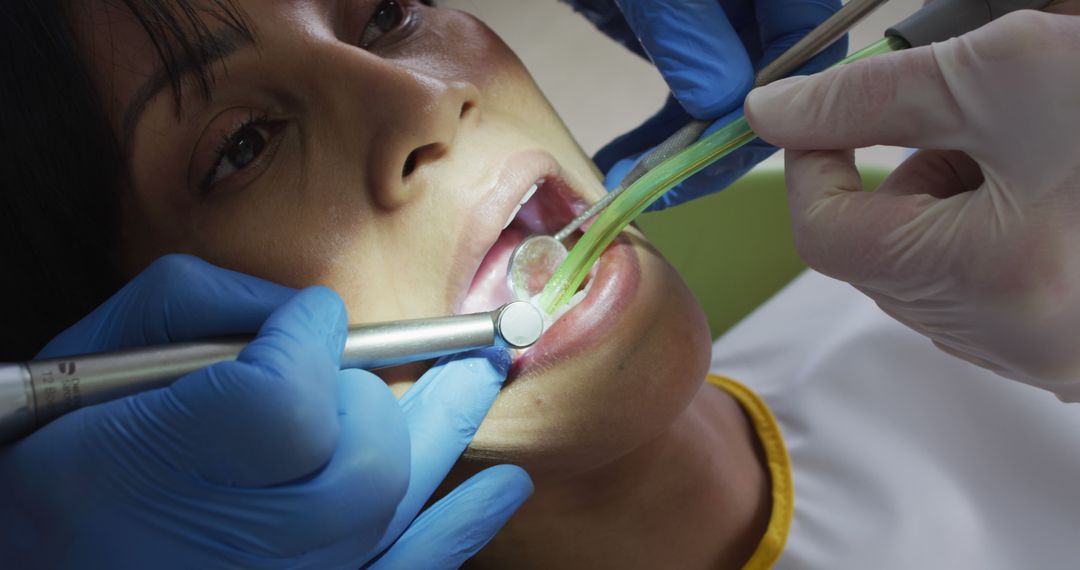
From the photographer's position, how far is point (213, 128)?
35.7 inches

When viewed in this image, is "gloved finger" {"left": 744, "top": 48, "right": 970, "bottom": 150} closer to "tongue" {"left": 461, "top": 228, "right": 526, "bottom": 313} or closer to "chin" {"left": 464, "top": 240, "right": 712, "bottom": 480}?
"chin" {"left": 464, "top": 240, "right": 712, "bottom": 480}

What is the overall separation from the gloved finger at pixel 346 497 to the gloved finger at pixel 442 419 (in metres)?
0.05

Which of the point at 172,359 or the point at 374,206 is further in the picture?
the point at 374,206

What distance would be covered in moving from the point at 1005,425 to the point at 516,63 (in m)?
0.89

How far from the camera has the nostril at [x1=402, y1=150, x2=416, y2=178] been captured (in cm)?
96

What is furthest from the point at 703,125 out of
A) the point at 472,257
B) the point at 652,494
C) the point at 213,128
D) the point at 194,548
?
the point at 194,548

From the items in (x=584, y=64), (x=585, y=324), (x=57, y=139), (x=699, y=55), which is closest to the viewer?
(x=57, y=139)

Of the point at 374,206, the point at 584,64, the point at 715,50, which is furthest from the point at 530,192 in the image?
the point at 584,64

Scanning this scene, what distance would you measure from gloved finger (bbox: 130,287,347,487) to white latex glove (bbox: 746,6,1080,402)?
0.48 metres

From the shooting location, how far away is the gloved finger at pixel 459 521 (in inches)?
35.7

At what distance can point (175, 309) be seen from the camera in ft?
2.81

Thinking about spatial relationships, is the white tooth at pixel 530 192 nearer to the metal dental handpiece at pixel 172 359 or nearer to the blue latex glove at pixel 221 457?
the metal dental handpiece at pixel 172 359

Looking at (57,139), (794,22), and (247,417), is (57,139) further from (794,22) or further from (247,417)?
(794,22)

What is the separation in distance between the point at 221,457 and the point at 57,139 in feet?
1.17
